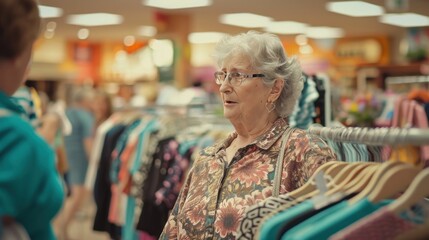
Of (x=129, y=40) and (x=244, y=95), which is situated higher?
(x=244, y=95)

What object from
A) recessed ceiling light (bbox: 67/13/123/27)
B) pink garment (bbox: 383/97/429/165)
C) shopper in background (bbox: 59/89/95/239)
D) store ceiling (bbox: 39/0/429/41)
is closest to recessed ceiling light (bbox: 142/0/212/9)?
store ceiling (bbox: 39/0/429/41)

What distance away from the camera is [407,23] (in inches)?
650

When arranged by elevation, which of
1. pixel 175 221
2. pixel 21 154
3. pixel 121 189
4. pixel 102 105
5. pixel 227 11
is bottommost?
pixel 121 189

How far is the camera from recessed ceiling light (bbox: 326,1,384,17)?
13.0 m

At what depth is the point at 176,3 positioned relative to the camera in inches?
493

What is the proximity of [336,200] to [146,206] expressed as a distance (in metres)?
2.80

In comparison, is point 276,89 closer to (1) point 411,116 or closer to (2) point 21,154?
(2) point 21,154

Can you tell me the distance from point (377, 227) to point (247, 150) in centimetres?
86

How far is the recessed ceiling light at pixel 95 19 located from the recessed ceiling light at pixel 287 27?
12.1 feet

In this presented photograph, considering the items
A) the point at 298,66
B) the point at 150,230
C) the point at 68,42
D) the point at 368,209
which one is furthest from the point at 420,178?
the point at 68,42

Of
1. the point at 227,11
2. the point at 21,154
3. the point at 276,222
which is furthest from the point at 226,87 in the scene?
the point at 227,11

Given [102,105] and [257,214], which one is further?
[102,105]

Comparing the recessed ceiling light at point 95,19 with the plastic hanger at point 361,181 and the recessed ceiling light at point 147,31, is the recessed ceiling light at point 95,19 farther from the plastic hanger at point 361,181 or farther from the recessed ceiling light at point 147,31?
the plastic hanger at point 361,181

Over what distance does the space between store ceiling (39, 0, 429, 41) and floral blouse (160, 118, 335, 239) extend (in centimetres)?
923
